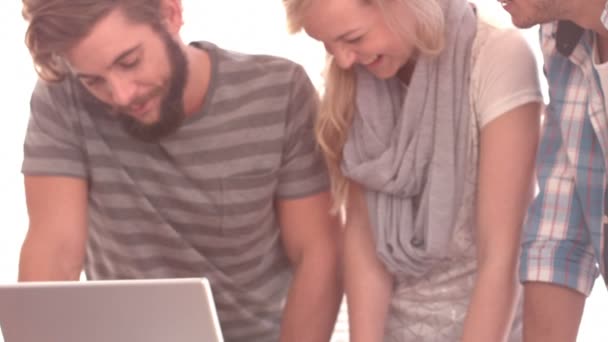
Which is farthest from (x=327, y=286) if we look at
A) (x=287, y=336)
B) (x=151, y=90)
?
(x=151, y=90)

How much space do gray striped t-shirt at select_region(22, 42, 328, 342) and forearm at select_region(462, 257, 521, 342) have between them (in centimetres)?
41

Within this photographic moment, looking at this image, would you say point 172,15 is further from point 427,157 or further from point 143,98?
point 427,157

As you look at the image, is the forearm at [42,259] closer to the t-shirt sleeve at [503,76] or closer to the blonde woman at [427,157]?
the blonde woman at [427,157]

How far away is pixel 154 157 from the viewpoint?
2.28m

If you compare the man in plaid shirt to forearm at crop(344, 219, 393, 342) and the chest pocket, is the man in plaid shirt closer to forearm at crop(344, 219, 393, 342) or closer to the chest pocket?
forearm at crop(344, 219, 393, 342)

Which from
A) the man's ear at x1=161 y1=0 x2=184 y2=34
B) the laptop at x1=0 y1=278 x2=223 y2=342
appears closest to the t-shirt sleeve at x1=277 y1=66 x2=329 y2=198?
the man's ear at x1=161 y1=0 x2=184 y2=34

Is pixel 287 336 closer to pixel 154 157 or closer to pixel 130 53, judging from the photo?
pixel 154 157

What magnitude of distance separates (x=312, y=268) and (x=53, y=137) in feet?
1.75

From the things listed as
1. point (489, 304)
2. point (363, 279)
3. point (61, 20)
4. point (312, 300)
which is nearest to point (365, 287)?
point (363, 279)

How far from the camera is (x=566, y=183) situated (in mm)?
1982

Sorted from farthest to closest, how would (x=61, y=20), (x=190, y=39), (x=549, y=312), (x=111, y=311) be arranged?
1. (x=190, y=39)
2. (x=61, y=20)
3. (x=549, y=312)
4. (x=111, y=311)

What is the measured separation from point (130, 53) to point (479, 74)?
1.99ft

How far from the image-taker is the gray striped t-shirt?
7.38ft

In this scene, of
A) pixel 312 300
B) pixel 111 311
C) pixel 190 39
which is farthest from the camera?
pixel 190 39
